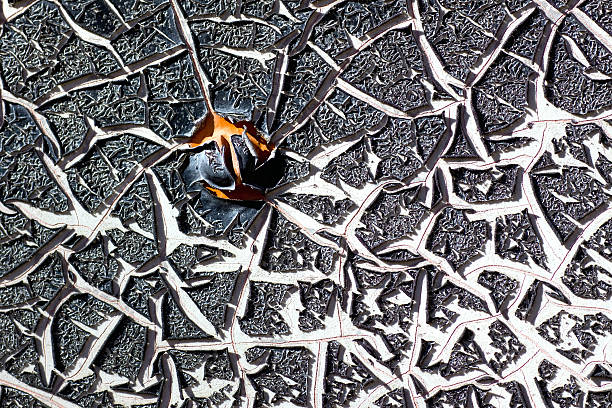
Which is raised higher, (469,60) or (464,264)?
(469,60)

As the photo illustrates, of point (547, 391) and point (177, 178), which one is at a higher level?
point (177, 178)

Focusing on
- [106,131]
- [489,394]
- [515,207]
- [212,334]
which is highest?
[106,131]

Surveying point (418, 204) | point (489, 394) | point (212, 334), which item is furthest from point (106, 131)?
point (489, 394)

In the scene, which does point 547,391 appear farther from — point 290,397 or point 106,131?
point 106,131

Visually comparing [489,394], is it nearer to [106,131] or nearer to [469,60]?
[469,60]

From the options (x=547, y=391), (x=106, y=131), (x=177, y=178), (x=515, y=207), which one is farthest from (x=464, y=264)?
(x=106, y=131)

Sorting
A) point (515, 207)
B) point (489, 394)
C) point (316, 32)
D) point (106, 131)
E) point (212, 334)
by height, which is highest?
point (316, 32)
